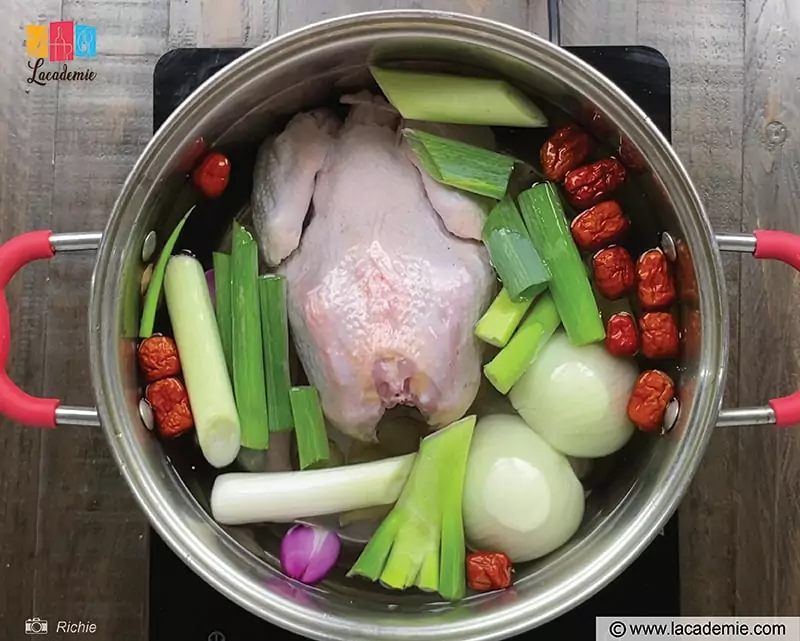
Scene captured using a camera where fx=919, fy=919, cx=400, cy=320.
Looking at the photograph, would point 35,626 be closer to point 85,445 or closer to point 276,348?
point 85,445

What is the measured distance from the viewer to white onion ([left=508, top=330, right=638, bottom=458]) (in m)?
1.06

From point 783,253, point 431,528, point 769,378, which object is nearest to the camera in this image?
point 783,253

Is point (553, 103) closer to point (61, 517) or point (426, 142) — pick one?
point (426, 142)

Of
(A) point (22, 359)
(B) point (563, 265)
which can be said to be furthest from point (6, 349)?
(B) point (563, 265)

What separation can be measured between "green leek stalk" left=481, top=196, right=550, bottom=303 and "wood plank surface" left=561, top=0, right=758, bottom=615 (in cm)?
28

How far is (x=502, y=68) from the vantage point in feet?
3.38

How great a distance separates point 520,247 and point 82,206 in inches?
23.2

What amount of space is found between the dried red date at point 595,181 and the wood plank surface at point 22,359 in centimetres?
69

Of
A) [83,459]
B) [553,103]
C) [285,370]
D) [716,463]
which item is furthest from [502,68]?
[83,459]

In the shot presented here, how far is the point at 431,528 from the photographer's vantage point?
3.45 feet

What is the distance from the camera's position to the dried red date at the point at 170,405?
1.06 metres

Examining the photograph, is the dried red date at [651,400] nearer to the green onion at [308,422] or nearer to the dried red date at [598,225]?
the dried red date at [598,225]

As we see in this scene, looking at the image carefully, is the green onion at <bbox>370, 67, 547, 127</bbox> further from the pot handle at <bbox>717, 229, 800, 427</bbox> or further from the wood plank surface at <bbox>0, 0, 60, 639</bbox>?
the wood plank surface at <bbox>0, 0, 60, 639</bbox>

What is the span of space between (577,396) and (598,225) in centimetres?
21
